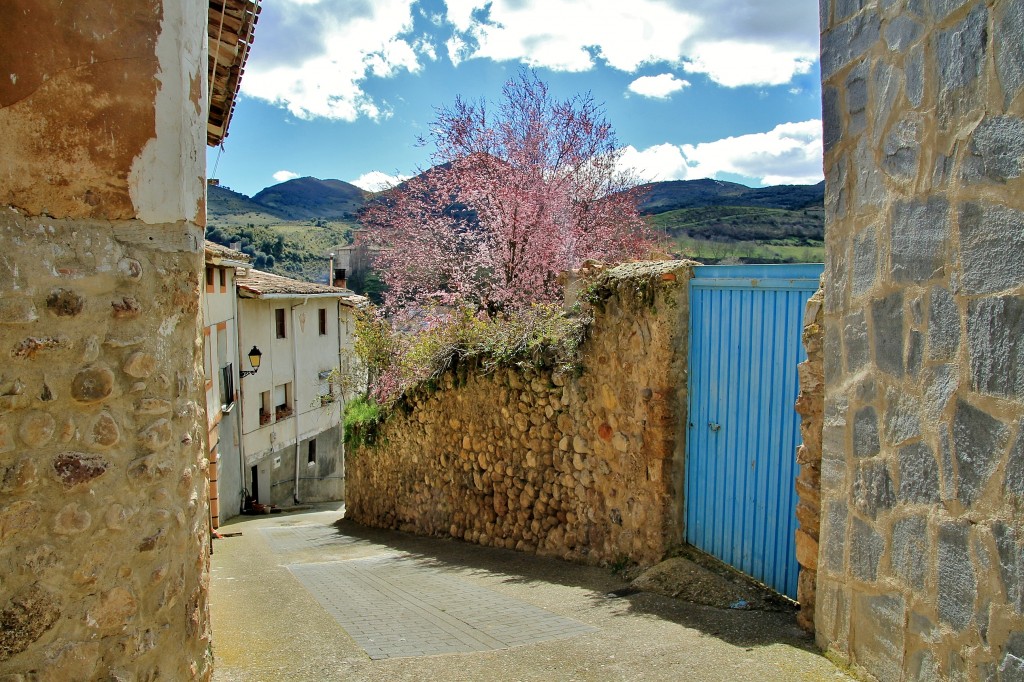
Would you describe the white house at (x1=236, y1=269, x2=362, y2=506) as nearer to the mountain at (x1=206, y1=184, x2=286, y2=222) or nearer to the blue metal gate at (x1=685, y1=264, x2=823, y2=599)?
the blue metal gate at (x1=685, y1=264, x2=823, y2=599)

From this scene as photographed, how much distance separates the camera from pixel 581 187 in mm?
14922

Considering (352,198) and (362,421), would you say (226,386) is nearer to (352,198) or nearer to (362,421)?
(362,421)

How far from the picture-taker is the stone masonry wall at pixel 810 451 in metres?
4.24

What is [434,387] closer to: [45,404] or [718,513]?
[718,513]

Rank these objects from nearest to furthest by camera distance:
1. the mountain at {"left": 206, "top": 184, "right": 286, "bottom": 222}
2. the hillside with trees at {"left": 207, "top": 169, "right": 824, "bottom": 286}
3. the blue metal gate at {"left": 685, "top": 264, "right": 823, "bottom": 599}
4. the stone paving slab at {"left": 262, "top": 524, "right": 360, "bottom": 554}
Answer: the blue metal gate at {"left": 685, "top": 264, "right": 823, "bottom": 599}, the stone paving slab at {"left": 262, "top": 524, "right": 360, "bottom": 554}, the hillside with trees at {"left": 207, "top": 169, "right": 824, "bottom": 286}, the mountain at {"left": 206, "top": 184, "right": 286, "bottom": 222}

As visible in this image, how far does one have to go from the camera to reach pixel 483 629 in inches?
192

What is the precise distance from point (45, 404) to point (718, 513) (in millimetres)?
4469

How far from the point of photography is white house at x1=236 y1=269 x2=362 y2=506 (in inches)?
748

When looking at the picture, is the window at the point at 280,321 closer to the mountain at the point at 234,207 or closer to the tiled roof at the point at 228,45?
the tiled roof at the point at 228,45

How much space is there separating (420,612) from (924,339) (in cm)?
384

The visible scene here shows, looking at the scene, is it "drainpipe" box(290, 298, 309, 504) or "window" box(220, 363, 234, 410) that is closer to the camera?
"window" box(220, 363, 234, 410)

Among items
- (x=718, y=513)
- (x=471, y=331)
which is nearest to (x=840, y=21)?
(x=718, y=513)

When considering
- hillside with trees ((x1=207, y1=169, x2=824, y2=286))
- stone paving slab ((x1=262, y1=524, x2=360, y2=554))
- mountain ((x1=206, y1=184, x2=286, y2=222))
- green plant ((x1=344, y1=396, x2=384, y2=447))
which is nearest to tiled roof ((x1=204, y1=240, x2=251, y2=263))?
hillside with trees ((x1=207, y1=169, x2=824, y2=286))

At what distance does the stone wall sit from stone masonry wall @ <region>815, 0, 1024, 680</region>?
118 inches
